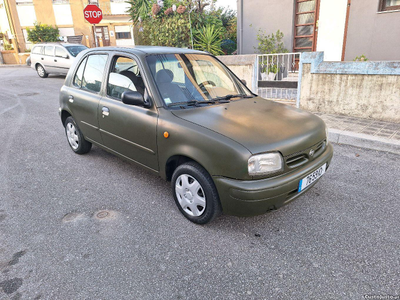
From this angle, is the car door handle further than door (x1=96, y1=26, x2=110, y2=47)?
No

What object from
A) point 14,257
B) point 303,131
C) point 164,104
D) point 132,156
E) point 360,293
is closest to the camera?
point 360,293

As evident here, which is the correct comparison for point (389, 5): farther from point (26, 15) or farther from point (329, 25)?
point (26, 15)

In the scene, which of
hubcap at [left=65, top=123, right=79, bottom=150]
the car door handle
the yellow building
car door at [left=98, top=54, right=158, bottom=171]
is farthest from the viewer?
the yellow building

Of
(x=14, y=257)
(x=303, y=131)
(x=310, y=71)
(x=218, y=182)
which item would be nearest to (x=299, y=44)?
(x=310, y=71)

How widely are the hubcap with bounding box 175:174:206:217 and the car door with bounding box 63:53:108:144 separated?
1.71m

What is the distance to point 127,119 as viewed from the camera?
3.45m


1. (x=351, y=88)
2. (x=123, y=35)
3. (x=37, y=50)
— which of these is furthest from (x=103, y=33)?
(x=351, y=88)

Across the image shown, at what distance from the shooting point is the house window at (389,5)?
26.5 ft

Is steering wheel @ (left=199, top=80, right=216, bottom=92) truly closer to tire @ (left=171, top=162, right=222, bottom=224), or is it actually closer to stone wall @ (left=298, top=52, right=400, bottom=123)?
tire @ (left=171, top=162, right=222, bottom=224)

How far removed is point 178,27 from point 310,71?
783 cm

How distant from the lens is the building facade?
829cm

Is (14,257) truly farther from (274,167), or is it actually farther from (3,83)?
(3,83)

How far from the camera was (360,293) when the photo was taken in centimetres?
213

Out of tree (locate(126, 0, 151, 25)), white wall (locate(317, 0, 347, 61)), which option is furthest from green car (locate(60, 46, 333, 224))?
tree (locate(126, 0, 151, 25))
